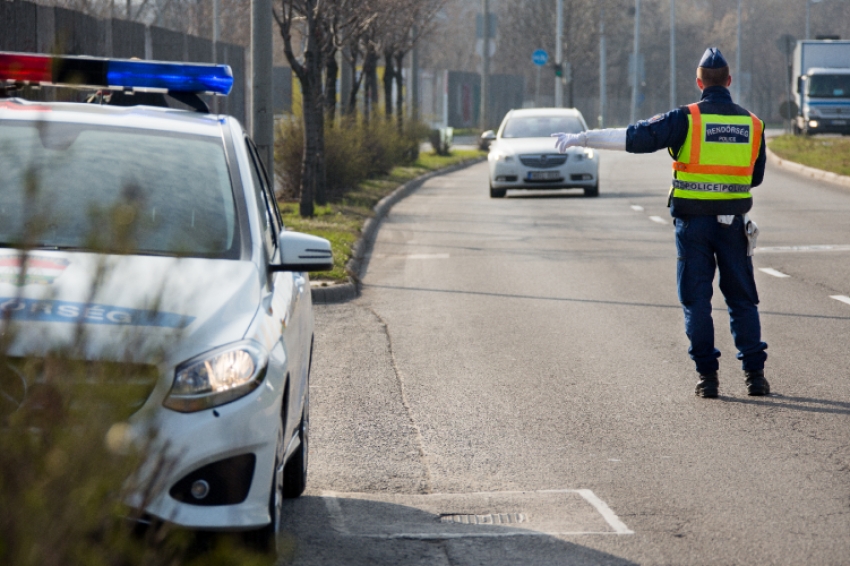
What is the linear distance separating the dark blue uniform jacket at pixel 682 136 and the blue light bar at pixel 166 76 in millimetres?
2461

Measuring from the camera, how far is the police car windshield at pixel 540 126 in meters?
25.5

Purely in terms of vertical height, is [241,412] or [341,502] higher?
[241,412]

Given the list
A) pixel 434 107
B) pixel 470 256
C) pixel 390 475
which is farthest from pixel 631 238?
pixel 434 107

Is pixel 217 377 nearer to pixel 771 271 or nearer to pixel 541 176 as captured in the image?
pixel 771 271

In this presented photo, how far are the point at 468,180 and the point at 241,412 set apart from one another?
28299 mm

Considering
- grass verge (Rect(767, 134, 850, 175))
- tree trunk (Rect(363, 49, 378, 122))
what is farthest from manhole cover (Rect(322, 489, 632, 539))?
tree trunk (Rect(363, 49, 378, 122))

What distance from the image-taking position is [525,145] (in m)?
24.7

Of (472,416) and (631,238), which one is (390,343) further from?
(631,238)

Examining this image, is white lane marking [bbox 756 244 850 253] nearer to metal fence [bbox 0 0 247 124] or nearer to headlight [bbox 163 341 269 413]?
metal fence [bbox 0 0 247 124]

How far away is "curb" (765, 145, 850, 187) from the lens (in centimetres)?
2773

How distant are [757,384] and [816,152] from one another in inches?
1227

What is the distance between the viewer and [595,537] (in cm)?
476

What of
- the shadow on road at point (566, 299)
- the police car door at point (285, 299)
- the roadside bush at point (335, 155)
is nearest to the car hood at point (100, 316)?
the police car door at point (285, 299)

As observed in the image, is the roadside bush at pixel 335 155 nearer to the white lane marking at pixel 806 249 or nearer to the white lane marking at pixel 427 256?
the white lane marking at pixel 427 256
